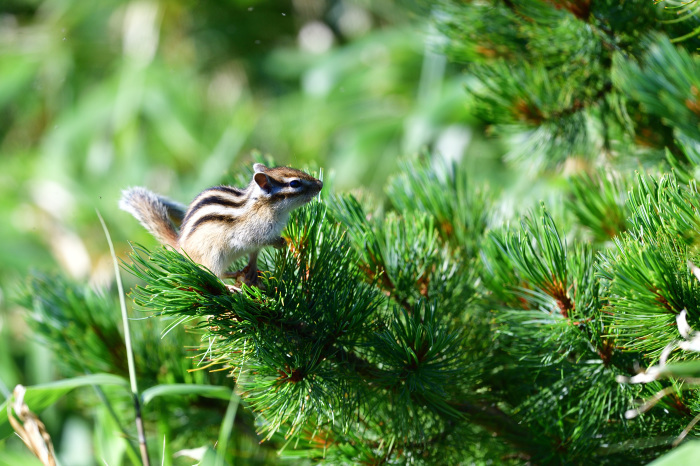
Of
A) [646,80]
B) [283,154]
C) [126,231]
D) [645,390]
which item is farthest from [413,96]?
[645,390]

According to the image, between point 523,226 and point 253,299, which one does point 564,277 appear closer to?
point 523,226

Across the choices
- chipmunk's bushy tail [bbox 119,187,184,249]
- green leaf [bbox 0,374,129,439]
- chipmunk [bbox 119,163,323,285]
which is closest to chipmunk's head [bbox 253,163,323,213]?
chipmunk [bbox 119,163,323,285]

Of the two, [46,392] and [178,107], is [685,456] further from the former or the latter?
[178,107]

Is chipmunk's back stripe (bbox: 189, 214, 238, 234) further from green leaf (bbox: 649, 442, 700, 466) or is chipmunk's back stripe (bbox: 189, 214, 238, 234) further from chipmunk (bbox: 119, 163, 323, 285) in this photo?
green leaf (bbox: 649, 442, 700, 466)

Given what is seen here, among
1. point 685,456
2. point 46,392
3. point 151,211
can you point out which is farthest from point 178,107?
point 685,456

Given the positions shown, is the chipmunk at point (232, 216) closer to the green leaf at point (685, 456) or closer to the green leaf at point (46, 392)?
the green leaf at point (46, 392)

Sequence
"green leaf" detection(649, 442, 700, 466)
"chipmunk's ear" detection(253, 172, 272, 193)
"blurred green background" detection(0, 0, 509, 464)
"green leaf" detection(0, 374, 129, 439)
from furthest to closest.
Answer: "blurred green background" detection(0, 0, 509, 464), "chipmunk's ear" detection(253, 172, 272, 193), "green leaf" detection(0, 374, 129, 439), "green leaf" detection(649, 442, 700, 466)
